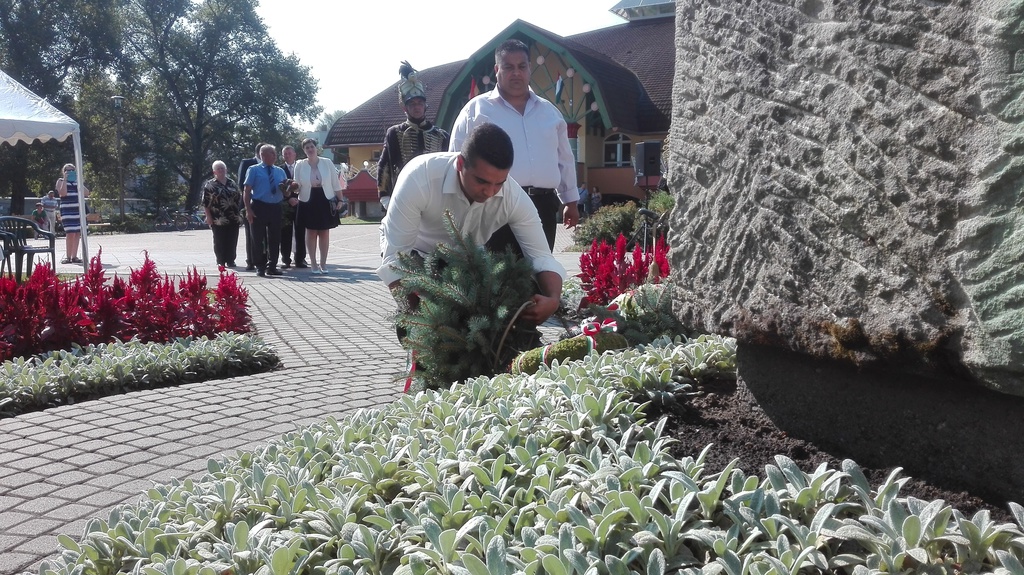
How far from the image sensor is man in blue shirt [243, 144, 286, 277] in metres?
12.2

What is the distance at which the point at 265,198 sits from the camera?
481 inches

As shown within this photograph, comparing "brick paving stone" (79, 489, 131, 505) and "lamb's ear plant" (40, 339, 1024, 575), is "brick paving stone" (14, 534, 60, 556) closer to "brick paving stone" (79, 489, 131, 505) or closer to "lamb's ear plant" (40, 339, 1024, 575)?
"brick paving stone" (79, 489, 131, 505)

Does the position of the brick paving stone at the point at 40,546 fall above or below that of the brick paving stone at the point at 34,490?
below

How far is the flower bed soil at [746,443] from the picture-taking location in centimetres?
204

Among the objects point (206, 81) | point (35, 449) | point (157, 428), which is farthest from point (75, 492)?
point (206, 81)

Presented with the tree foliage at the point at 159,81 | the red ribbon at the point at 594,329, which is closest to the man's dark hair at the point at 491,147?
the red ribbon at the point at 594,329

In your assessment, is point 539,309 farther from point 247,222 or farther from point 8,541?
point 247,222

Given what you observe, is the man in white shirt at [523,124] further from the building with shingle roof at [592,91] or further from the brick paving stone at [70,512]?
the building with shingle roof at [592,91]

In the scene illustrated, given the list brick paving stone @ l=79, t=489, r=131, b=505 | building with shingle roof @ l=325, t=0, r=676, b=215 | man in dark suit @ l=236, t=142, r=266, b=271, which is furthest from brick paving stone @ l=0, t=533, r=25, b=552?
building with shingle roof @ l=325, t=0, r=676, b=215

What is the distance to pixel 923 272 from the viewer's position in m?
1.99

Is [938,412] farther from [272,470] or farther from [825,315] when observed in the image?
[272,470]

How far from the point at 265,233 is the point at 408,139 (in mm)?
6101

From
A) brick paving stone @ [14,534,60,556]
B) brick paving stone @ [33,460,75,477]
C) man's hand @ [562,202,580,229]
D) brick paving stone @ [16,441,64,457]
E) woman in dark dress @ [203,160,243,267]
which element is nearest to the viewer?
brick paving stone @ [14,534,60,556]

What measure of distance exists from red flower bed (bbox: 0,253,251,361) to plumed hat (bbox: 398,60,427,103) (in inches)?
87.8
